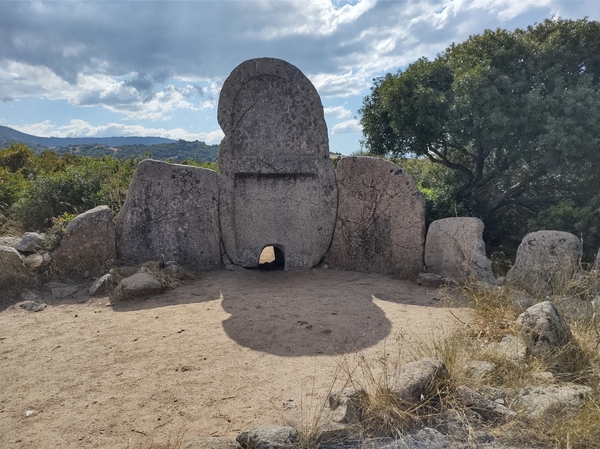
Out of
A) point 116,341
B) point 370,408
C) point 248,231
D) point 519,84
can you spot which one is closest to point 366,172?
point 248,231

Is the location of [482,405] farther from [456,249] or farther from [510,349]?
[456,249]

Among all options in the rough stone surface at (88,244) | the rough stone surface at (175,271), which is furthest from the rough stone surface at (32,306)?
the rough stone surface at (175,271)

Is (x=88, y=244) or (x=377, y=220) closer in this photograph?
(x=88, y=244)

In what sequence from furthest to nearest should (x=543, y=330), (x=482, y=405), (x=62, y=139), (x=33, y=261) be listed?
(x=62, y=139) < (x=33, y=261) < (x=543, y=330) < (x=482, y=405)

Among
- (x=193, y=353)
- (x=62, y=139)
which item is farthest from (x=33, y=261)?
(x=62, y=139)

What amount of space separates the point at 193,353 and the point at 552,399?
270 cm

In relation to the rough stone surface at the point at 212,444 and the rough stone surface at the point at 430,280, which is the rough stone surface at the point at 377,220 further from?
the rough stone surface at the point at 212,444

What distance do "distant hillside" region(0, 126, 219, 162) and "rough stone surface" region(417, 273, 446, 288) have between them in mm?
3309

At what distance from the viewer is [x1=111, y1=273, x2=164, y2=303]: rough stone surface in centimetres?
571

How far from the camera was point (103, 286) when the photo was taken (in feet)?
19.6

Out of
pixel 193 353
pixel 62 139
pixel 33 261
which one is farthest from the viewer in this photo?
pixel 62 139

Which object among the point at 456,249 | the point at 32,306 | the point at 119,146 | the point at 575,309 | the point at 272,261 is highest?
the point at 119,146

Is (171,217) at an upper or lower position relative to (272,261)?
upper

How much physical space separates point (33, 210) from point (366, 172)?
5.43 metres
